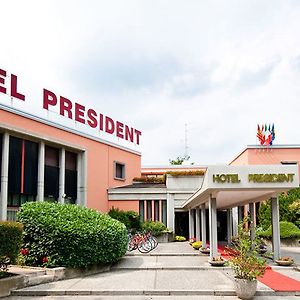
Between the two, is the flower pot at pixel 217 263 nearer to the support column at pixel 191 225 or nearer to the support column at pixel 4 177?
the support column at pixel 4 177

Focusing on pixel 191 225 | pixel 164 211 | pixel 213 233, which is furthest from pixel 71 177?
pixel 213 233

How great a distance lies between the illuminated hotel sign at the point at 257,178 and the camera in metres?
13.8

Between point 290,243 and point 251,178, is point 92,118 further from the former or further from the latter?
point 251,178

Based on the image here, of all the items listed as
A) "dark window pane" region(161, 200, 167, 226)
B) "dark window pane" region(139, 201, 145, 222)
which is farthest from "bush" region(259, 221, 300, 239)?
"dark window pane" region(139, 201, 145, 222)

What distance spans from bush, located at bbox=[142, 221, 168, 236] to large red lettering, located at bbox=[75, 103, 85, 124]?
8.17 metres

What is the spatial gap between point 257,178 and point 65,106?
50.5 feet

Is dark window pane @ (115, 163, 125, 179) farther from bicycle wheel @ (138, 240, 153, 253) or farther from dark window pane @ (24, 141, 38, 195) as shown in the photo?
bicycle wheel @ (138, 240, 153, 253)

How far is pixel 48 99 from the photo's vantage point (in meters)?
24.1

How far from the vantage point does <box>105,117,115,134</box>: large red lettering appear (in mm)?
Result: 30391

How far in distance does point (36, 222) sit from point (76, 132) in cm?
1317

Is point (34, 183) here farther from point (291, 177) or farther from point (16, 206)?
point (291, 177)

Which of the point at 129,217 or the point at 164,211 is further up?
the point at 164,211

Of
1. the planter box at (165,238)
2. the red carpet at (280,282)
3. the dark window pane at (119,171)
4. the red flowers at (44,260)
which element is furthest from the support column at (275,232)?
the dark window pane at (119,171)

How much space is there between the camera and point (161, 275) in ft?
41.8
